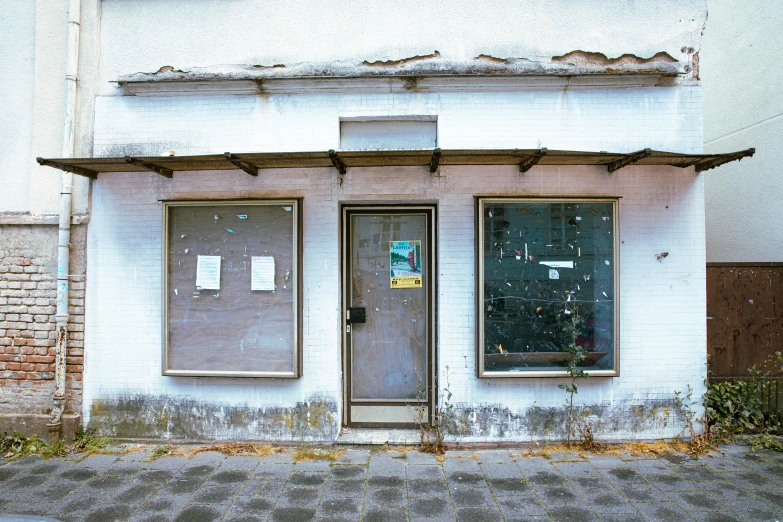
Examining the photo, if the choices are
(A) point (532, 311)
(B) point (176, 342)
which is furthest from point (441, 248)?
(B) point (176, 342)

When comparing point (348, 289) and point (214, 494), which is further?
point (348, 289)

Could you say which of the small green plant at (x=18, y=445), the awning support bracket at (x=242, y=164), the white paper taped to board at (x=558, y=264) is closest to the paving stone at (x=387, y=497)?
the white paper taped to board at (x=558, y=264)

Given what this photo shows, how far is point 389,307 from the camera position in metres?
5.37

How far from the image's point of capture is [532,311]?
16.8 ft

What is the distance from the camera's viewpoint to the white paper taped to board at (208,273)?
517cm

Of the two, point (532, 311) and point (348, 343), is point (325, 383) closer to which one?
point (348, 343)

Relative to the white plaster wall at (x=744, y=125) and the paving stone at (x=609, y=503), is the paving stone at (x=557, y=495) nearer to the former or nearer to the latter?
the paving stone at (x=609, y=503)

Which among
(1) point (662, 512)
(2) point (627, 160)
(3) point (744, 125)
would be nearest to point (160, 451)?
(1) point (662, 512)

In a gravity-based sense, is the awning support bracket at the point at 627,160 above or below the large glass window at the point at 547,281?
above

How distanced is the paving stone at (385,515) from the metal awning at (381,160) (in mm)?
2975

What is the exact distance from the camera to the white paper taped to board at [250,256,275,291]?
512cm

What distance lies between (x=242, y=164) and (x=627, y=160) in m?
3.71

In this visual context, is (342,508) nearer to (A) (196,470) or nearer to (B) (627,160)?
(A) (196,470)

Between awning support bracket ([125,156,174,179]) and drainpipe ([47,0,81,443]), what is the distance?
108cm
